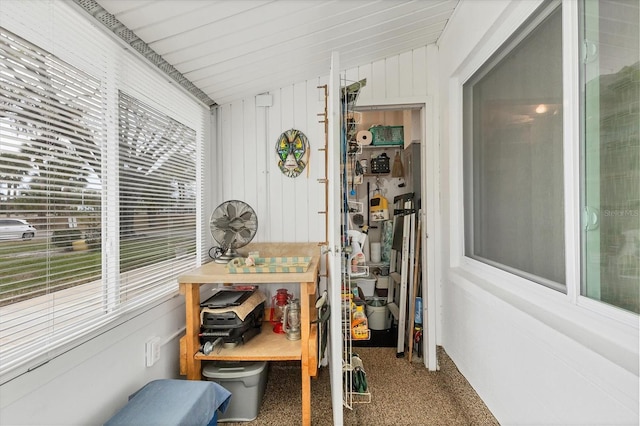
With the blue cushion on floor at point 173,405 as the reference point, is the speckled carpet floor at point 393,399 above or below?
below

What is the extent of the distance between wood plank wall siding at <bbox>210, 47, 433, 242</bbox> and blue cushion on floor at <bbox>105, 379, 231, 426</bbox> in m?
1.18

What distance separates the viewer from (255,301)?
1.94 m

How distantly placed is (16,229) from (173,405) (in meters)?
0.90

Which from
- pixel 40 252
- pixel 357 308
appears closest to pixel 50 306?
pixel 40 252

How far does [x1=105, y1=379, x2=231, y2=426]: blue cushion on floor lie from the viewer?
1188mm

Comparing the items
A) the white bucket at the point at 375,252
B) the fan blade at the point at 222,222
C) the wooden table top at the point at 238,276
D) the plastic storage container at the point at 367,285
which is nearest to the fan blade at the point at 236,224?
the fan blade at the point at 222,222

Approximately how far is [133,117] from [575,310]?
214 centimetres

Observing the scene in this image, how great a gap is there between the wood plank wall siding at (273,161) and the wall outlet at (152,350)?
39.8 inches

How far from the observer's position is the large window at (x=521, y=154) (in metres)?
1.19

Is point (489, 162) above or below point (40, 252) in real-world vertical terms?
above

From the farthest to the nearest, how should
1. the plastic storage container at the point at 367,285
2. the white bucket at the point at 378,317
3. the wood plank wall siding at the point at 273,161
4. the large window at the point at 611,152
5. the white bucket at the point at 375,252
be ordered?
the white bucket at the point at 375,252
the plastic storage container at the point at 367,285
the white bucket at the point at 378,317
the wood plank wall siding at the point at 273,161
the large window at the point at 611,152

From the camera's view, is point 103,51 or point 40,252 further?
point 103,51

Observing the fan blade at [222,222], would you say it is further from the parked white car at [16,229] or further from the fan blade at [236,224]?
the parked white car at [16,229]

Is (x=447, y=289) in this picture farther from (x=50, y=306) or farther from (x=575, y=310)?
(x=50, y=306)
